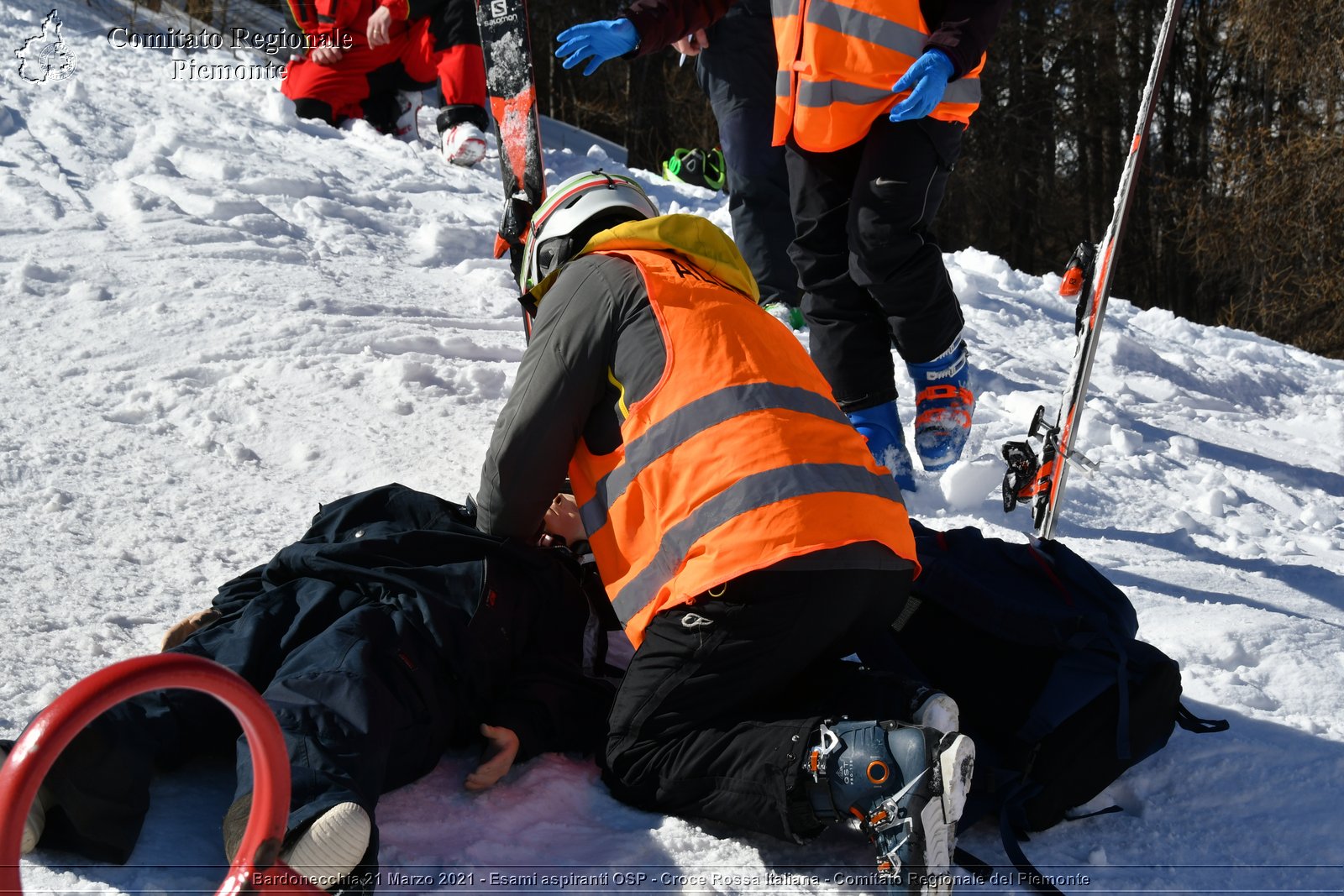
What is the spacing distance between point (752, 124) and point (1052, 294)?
7.29 feet

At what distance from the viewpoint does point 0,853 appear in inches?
42.6

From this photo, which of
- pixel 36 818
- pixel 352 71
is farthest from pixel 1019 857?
pixel 352 71

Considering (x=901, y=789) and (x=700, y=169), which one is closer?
(x=901, y=789)

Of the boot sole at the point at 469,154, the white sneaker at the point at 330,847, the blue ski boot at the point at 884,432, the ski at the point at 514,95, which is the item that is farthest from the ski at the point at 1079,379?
the boot sole at the point at 469,154

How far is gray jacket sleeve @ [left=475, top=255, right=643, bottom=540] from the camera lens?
201 centimetres

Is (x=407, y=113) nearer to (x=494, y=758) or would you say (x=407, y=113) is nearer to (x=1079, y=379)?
(x=1079, y=379)

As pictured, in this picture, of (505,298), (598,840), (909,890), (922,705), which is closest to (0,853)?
(598,840)

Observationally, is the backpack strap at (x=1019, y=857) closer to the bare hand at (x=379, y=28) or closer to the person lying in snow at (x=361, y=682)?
the person lying in snow at (x=361, y=682)

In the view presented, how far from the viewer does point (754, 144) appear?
4523mm

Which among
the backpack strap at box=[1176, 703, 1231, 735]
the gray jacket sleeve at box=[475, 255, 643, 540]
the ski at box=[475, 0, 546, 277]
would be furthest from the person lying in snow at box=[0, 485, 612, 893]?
the ski at box=[475, 0, 546, 277]

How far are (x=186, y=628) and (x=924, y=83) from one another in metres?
2.02

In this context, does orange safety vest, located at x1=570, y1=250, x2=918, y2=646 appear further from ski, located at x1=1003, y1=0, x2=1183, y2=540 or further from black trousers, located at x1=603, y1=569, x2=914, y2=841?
ski, located at x1=1003, y1=0, x2=1183, y2=540

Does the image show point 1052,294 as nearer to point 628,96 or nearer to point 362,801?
point 362,801

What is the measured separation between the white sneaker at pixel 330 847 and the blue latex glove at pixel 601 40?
2.21m
